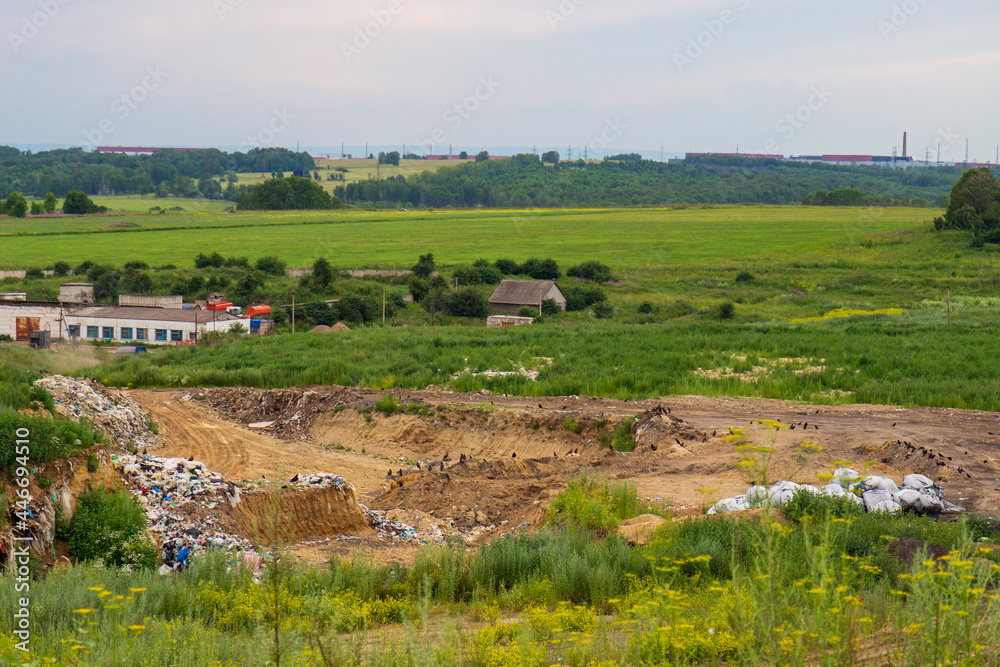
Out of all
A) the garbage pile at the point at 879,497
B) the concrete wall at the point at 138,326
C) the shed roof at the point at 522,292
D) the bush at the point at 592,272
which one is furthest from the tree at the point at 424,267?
the garbage pile at the point at 879,497

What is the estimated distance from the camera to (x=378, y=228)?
100000mm

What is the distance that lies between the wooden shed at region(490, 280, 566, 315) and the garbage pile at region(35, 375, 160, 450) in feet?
100

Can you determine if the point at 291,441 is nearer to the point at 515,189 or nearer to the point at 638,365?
the point at 638,365

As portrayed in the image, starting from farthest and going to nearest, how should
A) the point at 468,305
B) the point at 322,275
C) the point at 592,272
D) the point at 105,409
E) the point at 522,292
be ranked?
the point at 592,272, the point at 322,275, the point at 522,292, the point at 468,305, the point at 105,409

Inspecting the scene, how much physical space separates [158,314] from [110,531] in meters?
34.2

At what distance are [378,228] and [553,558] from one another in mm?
94033

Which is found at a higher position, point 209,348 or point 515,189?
point 515,189

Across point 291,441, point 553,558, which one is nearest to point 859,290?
point 291,441

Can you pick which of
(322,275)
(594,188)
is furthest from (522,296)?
(594,188)

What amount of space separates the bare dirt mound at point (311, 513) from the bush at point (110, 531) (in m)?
1.53

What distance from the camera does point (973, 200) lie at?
2761 inches

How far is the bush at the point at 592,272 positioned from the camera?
194 feet

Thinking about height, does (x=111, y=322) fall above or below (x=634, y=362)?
below

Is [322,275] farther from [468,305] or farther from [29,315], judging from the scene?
[29,315]
